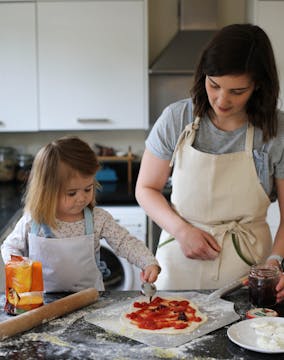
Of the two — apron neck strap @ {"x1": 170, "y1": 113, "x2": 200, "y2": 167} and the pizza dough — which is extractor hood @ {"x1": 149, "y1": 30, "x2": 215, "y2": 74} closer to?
apron neck strap @ {"x1": 170, "y1": 113, "x2": 200, "y2": 167}

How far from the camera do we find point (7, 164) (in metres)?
3.29

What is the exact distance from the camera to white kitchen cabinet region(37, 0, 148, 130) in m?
3.03

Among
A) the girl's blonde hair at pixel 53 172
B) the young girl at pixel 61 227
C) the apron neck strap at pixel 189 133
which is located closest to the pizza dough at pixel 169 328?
the young girl at pixel 61 227

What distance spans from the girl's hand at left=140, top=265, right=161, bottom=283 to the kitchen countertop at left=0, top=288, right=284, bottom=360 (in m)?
0.23

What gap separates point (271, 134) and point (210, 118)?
179 millimetres

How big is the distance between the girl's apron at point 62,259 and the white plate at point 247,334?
0.47 m

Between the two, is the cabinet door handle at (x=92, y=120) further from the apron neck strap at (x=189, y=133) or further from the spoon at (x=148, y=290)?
the spoon at (x=148, y=290)

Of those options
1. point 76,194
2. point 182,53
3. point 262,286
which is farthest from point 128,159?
point 262,286

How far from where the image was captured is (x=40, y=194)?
1.49m

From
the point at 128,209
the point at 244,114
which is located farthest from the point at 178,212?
the point at 128,209

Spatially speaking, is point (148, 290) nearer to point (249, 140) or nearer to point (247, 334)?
point (247, 334)

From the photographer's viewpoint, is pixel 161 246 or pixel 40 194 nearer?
pixel 40 194

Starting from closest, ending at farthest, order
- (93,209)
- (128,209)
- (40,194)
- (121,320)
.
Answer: (121,320) → (40,194) → (93,209) → (128,209)

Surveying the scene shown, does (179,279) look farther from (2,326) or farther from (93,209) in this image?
(2,326)
